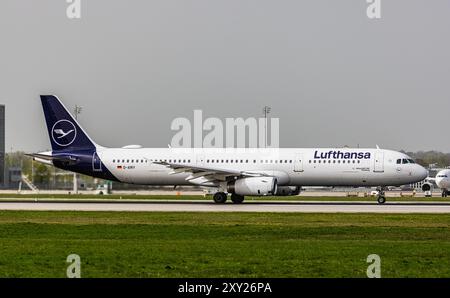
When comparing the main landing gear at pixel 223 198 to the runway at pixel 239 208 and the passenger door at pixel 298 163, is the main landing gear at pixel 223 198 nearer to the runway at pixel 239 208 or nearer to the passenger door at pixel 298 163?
the runway at pixel 239 208

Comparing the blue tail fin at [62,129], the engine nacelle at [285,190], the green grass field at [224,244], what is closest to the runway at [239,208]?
the green grass field at [224,244]

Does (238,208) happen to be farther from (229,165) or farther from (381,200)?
(381,200)

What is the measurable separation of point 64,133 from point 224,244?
131 feet

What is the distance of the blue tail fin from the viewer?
68125mm

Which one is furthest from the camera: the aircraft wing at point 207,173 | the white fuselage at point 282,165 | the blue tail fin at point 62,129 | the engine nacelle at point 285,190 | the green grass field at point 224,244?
the blue tail fin at point 62,129

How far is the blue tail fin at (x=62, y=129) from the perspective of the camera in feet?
224

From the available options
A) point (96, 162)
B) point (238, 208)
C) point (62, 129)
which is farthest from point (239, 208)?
point (62, 129)

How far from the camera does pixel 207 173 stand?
2534 inches

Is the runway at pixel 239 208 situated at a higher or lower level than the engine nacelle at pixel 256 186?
lower

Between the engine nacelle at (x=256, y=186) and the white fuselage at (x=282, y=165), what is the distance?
2.63 m

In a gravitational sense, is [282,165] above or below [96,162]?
below
